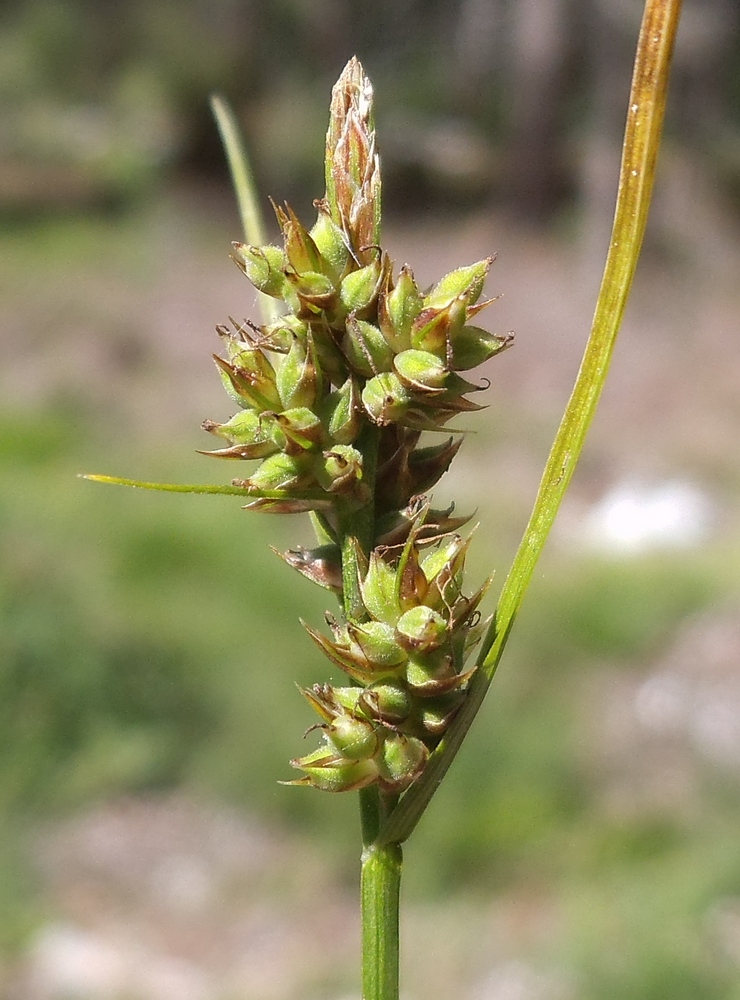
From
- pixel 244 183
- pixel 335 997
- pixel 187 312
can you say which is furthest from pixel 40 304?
pixel 244 183

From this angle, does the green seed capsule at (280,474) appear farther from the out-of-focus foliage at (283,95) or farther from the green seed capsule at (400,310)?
the out-of-focus foliage at (283,95)

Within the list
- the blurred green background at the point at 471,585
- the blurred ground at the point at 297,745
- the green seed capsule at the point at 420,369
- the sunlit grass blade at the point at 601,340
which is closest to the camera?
the sunlit grass blade at the point at 601,340

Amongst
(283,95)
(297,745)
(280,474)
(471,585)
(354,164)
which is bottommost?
(280,474)

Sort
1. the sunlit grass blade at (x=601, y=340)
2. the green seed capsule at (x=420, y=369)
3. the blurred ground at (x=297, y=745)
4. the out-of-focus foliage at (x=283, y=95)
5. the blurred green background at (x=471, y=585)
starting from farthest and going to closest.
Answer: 1. the out-of-focus foliage at (x=283, y=95)
2. the blurred green background at (x=471, y=585)
3. the blurred ground at (x=297, y=745)
4. the green seed capsule at (x=420, y=369)
5. the sunlit grass blade at (x=601, y=340)

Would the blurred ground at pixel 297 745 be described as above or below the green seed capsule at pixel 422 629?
above

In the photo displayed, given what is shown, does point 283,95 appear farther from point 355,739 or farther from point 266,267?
point 355,739

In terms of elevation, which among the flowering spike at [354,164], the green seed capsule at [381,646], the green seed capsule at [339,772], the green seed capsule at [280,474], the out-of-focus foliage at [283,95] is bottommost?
the green seed capsule at [339,772]

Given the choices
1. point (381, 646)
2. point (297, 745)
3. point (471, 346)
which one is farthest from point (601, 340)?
point (297, 745)

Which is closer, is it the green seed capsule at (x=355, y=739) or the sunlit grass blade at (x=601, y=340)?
the sunlit grass blade at (x=601, y=340)

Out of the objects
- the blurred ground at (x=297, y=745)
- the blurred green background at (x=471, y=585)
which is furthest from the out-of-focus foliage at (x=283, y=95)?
the blurred ground at (x=297, y=745)
